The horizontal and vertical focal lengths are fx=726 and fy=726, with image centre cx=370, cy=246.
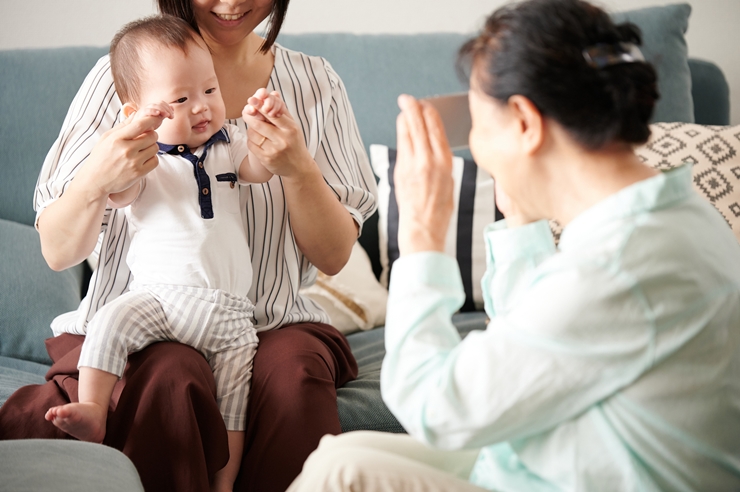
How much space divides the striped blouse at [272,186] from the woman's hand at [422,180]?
0.62 meters

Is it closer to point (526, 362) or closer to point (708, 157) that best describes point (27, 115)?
point (526, 362)

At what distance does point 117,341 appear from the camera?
1.18 meters

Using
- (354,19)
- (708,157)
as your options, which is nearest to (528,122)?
(708,157)

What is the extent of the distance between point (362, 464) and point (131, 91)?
886 mm

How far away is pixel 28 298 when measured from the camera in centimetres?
173

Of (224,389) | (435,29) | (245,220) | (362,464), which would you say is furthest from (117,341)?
(435,29)

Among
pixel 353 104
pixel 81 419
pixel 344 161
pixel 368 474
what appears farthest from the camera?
pixel 353 104

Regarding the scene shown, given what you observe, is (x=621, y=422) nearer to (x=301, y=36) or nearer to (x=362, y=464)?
(x=362, y=464)

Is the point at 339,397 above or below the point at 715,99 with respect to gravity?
below

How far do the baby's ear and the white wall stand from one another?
1232mm

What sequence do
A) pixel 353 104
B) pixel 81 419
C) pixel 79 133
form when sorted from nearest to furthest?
pixel 81 419
pixel 79 133
pixel 353 104

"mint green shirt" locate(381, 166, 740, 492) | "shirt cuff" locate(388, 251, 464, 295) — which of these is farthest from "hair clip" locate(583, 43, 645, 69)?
"shirt cuff" locate(388, 251, 464, 295)

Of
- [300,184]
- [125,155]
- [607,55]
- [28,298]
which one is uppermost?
[607,55]

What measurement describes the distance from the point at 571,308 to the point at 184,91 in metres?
0.89
